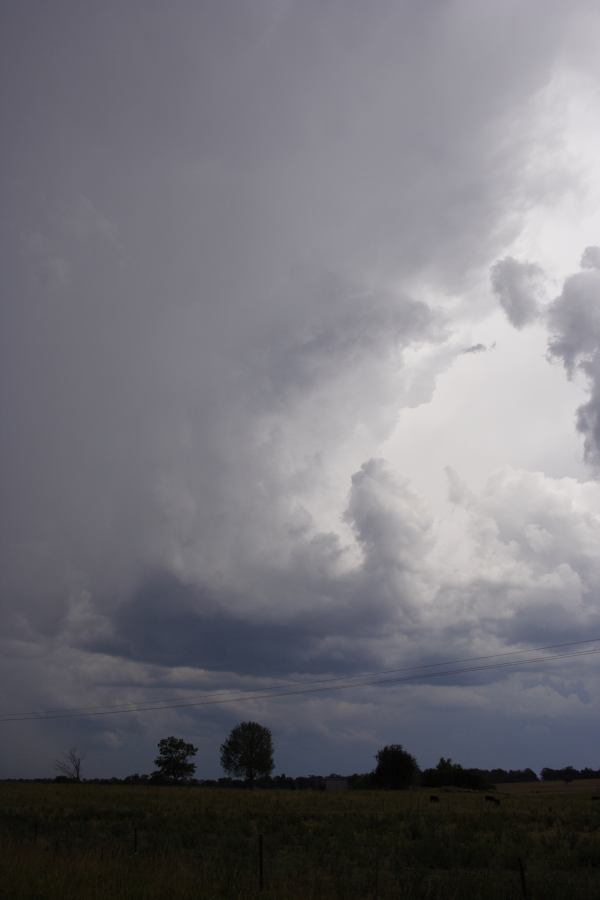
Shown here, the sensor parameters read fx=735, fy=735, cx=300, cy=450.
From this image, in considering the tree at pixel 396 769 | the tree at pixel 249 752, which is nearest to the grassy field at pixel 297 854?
the tree at pixel 396 769

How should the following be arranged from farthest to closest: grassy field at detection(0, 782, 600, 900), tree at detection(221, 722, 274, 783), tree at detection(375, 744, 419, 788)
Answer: tree at detection(221, 722, 274, 783) < tree at detection(375, 744, 419, 788) < grassy field at detection(0, 782, 600, 900)

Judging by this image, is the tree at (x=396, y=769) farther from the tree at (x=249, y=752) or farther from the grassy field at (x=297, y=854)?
the grassy field at (x=297, y=854)

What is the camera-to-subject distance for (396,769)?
125312 mm

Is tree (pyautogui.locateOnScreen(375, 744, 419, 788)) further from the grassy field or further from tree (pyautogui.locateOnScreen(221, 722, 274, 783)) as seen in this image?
the grassy field

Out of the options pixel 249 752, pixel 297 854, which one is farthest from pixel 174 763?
pixel 297 854

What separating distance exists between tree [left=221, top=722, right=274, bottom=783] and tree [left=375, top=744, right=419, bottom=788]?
36819mm

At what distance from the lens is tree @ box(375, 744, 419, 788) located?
12438cm

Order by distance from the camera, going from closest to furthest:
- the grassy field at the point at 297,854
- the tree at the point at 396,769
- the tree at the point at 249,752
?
the grassy field at the point at 297,854 → the tree at the point at 396,769 → the tree at the point at 249,752

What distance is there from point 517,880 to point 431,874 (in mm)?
3527

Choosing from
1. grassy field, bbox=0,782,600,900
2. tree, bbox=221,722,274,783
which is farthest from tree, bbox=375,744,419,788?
grassy field, bbox=0,782,600,900

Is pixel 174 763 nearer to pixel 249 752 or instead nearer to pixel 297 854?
pixel 249 752

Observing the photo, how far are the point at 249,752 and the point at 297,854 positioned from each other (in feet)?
447

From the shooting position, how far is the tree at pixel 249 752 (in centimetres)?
15500

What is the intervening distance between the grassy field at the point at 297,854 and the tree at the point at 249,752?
108847 mm
